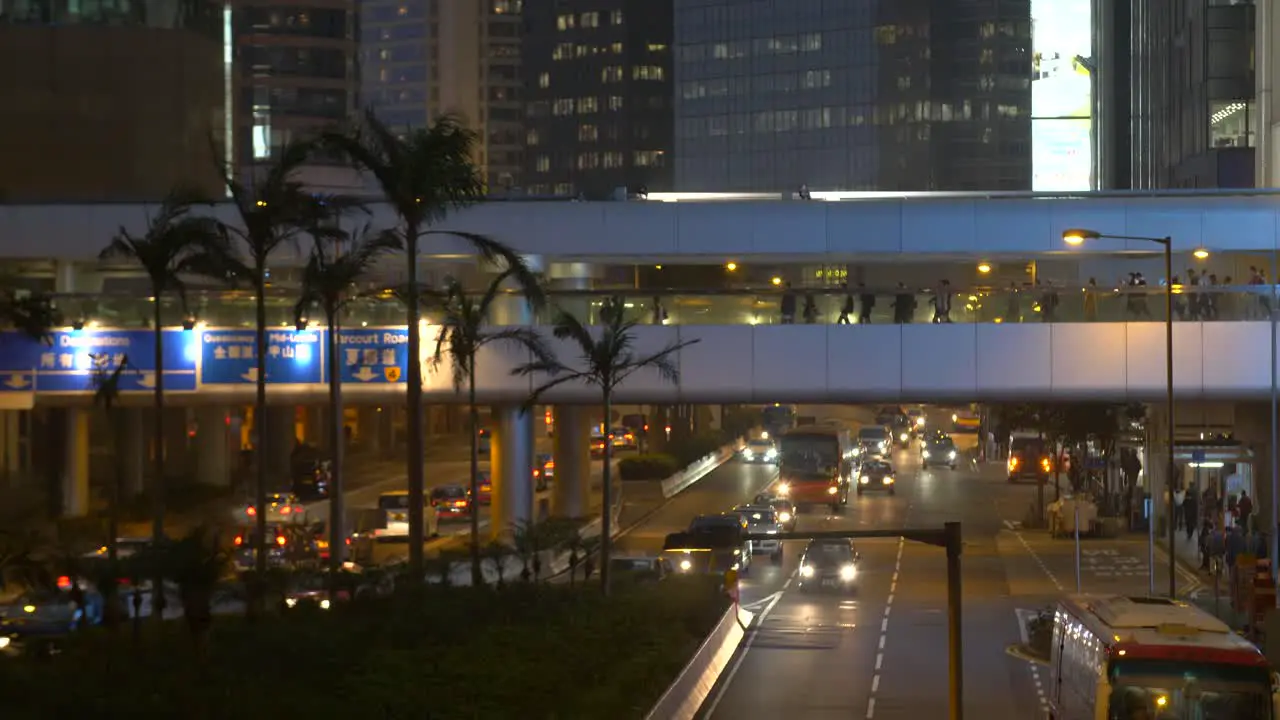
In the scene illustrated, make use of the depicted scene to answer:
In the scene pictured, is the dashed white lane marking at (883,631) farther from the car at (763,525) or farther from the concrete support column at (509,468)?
the concrete support column at (509,468)

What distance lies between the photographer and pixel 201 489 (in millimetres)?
64250

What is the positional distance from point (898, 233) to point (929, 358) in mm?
4610

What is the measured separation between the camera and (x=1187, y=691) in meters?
18.6

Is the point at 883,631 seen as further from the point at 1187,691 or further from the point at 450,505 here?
the point at 450,505

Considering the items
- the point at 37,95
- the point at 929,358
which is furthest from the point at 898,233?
the point at 37,95

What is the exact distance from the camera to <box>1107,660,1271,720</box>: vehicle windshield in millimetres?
18469

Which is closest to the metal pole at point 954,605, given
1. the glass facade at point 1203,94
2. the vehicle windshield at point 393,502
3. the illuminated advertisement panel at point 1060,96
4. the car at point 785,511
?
the car at point 785,511

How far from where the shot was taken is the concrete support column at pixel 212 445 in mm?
69688

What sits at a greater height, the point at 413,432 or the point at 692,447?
the point at 413,432

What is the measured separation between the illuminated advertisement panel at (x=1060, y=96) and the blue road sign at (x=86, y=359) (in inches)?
A: 5108

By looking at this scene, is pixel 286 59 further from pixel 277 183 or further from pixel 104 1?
pixel 277 183

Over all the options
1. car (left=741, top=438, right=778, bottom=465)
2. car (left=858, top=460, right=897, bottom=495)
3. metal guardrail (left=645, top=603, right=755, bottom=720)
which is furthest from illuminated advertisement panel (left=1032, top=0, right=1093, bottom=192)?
metal guardrail (left=645, top=603, right=755, bottom=720)

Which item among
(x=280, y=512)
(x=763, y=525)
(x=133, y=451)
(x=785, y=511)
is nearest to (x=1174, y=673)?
(x=763, y=525)

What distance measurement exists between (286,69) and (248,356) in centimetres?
9193
